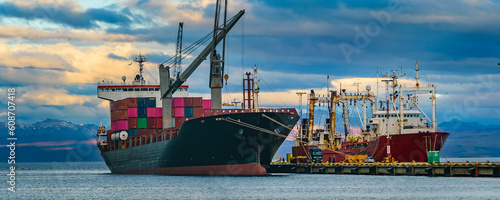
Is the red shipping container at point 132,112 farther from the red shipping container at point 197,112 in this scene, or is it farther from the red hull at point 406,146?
the red hull at point 406,146

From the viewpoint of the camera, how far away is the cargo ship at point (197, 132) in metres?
58.1

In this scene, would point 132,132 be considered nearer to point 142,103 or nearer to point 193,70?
point 142,103

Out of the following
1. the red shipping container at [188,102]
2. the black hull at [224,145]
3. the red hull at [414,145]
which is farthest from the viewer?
the red shipping container at [188,102]

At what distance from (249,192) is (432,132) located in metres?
27.5

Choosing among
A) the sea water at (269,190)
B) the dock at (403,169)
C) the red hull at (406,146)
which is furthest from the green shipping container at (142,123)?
the red hull at (406,146)

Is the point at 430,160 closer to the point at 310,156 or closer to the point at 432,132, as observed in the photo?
the point at 432,132

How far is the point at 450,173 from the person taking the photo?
192 feet

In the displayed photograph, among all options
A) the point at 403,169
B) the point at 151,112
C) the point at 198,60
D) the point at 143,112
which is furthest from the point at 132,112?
the point at 403,169

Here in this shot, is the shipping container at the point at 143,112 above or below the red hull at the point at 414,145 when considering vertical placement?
above

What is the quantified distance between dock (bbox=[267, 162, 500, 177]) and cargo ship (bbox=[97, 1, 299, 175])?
36.8 ft

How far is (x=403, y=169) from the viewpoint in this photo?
63.8m

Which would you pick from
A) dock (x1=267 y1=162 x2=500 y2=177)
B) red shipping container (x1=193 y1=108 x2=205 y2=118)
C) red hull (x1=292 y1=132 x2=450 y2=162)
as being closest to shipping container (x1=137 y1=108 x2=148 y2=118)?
red shipping container (x1=193 y1=108 x2=205 y2=118)

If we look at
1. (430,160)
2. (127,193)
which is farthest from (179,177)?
(430,160)

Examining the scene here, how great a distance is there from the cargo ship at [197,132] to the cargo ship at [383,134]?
43.4 feet
